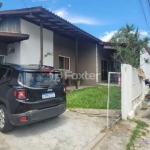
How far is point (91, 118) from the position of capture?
21.6 ft

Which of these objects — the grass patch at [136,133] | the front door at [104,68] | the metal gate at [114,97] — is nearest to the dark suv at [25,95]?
the grass patch at [136,133]

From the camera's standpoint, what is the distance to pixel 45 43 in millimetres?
12539

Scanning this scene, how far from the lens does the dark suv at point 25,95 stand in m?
4.44

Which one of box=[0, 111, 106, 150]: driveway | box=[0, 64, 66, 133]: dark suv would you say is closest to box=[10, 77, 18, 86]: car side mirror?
box=[0, 64, 66, 133]: dark suv

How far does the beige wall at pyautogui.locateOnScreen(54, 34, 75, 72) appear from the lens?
13.7m

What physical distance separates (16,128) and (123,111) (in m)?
3.50

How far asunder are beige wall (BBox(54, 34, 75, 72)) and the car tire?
8974 mm

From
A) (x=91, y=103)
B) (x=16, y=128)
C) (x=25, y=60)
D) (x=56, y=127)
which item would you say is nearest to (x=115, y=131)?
(x=56, y=127)

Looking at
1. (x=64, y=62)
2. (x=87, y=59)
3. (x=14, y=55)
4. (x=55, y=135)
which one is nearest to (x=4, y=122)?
(x=55, y=135)

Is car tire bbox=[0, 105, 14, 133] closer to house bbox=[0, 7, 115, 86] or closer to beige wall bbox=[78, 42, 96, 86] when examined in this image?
house bbox=[0, 7, 115, 86]

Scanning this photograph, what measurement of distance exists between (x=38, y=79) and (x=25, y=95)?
574mm

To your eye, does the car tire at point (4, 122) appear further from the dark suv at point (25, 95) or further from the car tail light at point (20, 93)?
the car tail light at point (20, 93)

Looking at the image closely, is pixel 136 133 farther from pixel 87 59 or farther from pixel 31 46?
pixel 87 59

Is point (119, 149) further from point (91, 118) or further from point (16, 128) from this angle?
point (16, 128)
